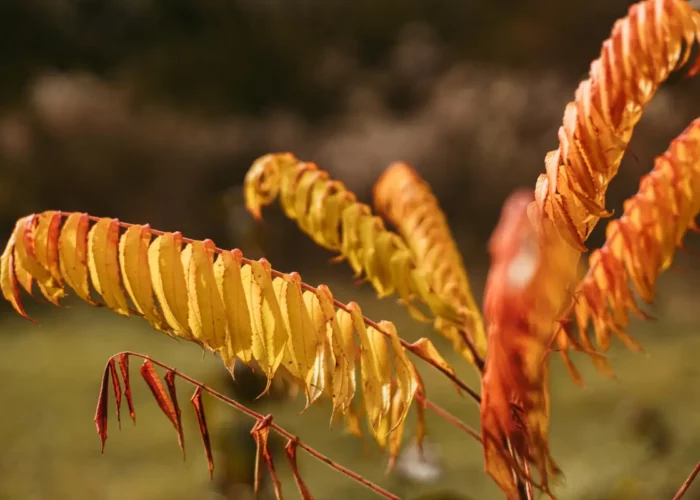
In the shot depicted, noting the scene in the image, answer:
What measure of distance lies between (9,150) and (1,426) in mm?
1466

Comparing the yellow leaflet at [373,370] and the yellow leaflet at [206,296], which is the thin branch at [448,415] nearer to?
the yellow leaflet at [373,370]

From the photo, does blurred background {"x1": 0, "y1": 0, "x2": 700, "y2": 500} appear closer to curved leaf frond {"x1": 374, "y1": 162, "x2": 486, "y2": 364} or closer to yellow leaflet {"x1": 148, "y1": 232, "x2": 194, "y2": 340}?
curved leaf frond {"x1": 374, "y1": 162, "x2": 486, "y2": 364}

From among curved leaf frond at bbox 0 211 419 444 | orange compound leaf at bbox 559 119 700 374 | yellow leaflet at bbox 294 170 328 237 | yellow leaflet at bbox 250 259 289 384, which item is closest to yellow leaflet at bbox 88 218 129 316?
curved leaf frond at bbox 0 211 419 444

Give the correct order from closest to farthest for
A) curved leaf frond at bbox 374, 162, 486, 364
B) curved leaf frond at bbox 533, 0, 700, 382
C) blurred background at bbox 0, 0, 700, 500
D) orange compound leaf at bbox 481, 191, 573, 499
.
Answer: orange compound leaf at bbox 481, 191, 573, 499, curved leaf frond at bbox 533, 0, 700, 382, curved leaf frond at bbox 374, 162, 486, 364, blurred background at bbox 0, 0, 700, 500

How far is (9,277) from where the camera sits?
60 cm

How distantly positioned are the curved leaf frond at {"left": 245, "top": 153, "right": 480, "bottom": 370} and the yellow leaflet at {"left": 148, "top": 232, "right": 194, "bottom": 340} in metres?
0.24

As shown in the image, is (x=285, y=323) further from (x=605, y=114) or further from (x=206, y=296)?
(x=605, y=114)

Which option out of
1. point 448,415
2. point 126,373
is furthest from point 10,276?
point 448,415

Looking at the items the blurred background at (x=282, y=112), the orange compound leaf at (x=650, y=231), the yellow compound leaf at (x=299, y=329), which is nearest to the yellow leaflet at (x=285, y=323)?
the yellow compound leaf at (x=299, y=329)

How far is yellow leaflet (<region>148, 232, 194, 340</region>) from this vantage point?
1.87ft

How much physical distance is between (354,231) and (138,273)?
27cm

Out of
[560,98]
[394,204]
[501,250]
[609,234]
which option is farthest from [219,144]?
[501,250]

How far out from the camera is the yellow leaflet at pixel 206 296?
0.57 metres

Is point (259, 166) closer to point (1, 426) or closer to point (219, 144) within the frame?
point (1, 426)
